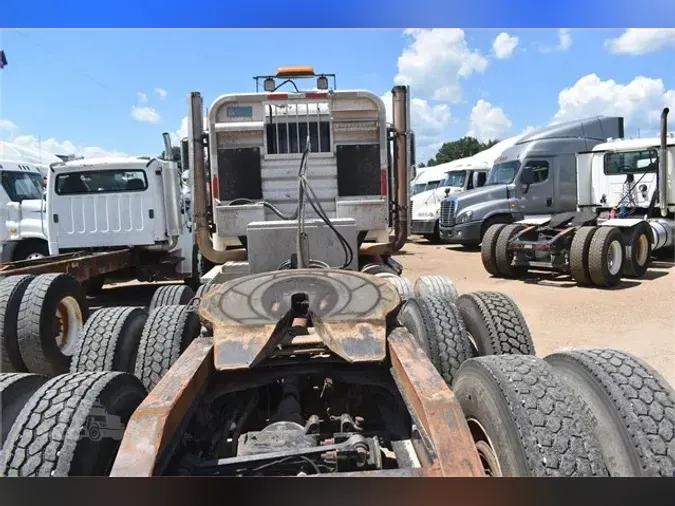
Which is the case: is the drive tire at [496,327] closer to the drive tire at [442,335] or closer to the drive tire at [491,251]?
the drive tire at [442,335]

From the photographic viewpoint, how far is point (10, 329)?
15.4 feet

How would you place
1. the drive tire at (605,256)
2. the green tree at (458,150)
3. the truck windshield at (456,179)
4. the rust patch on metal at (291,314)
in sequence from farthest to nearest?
the green tree at (458,150)
the truck windshield at (456,179)
the drive tire at (605,256)
the rust patch on metal at (291,314)

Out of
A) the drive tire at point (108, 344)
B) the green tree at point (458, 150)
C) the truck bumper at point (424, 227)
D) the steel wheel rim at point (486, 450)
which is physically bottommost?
the steel wheel rim at point (486, 450)

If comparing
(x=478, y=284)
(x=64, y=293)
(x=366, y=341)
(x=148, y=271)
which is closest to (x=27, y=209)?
(x=148, y=271)

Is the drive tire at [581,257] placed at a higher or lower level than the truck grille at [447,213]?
lower

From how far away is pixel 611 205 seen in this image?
1347 cm

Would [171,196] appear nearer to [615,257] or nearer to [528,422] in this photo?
[615,257]

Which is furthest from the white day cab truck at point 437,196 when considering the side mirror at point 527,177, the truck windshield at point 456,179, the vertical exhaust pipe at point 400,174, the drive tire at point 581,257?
the vertical exhaust pipe at point 400,174

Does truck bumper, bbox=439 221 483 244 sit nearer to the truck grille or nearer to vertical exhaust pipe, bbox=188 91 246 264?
the truck grille

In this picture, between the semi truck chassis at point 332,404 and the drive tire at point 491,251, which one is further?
the drive tire at point 491,251

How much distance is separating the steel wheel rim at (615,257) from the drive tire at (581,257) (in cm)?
43

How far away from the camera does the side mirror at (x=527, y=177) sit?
50.1ft

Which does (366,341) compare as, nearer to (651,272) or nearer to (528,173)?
(651,272)

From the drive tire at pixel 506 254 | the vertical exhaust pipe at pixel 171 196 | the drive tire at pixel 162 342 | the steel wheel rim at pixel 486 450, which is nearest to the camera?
the steel wheel rim at pixel 486 450
